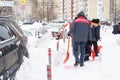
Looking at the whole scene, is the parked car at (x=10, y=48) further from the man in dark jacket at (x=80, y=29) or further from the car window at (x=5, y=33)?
the man in dark jacket at (x=80, y=29)

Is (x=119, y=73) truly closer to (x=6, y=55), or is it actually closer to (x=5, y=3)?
(x=6, y=55)

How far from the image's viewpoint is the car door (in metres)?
6.57

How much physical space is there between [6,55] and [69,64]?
7.13m

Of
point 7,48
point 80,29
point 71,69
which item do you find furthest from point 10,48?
point 71,69

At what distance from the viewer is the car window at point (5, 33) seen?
7105mm

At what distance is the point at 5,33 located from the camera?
289 inches

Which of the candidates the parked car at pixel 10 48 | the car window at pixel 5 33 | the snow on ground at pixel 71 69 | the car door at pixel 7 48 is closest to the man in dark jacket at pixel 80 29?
the snow on ground at pixel 71 69

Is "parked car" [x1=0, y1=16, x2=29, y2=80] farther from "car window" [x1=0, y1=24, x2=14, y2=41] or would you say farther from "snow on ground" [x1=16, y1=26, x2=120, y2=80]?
"snow on ground" [x1=16, y1=26, x2=120, y2=80]

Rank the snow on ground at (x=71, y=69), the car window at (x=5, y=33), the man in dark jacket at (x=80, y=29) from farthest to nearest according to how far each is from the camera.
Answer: the man in dark jacket at (x=80, y=29)
the snow on ground at (x=71, y=69)
the car window at (x=5, y=33)

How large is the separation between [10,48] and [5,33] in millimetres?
375

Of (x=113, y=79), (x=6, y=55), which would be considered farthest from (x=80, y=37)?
(x=6, y=55)

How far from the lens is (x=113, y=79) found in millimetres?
9695

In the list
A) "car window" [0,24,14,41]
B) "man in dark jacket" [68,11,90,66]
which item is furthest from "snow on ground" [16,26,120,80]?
"car window" [0,24,14,41]

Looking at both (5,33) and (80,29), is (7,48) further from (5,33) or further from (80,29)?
(80,29)
